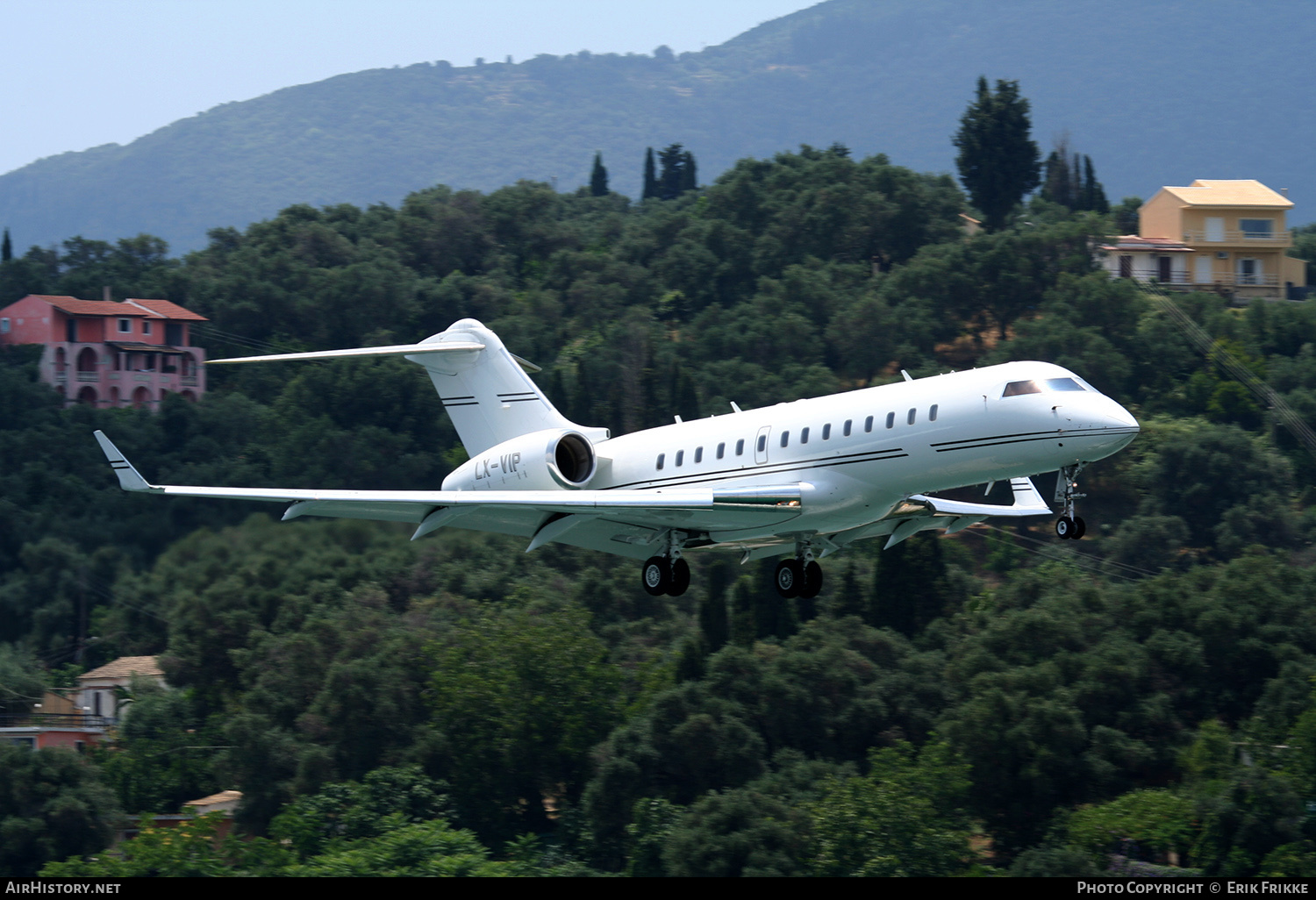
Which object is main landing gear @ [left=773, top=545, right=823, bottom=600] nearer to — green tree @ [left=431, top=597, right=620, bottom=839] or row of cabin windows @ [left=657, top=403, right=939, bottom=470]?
row of cabin windows @ [left=657, top=403, right=939, bottom=470]

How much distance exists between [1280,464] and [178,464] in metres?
52.7

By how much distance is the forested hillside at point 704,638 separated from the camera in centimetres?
5181

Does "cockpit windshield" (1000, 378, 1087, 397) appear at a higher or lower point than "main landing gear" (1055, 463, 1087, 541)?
higher

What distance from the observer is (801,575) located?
84.0 feet

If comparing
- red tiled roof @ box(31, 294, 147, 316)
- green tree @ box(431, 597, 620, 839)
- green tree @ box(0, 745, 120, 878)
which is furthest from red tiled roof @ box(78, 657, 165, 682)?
red tiled roof @ box(31, 294, 147, 316)

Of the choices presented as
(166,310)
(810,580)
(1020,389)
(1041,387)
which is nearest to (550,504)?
(810,580)

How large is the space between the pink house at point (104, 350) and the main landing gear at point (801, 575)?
71.5 meters

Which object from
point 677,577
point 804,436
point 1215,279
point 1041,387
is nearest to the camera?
point 1041,387

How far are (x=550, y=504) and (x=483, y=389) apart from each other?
257 inches

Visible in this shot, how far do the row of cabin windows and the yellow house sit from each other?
88.1 m

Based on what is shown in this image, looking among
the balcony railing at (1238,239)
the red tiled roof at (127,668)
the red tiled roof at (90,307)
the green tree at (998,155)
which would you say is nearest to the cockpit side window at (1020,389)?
the red tiled roof at (127,668)

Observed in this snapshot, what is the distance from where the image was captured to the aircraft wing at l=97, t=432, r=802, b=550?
952 inches

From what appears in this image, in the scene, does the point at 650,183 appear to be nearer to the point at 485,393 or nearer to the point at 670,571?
the point at 485,393

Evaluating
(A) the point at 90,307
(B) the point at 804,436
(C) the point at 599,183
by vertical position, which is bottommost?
(B) the point at 804,436
